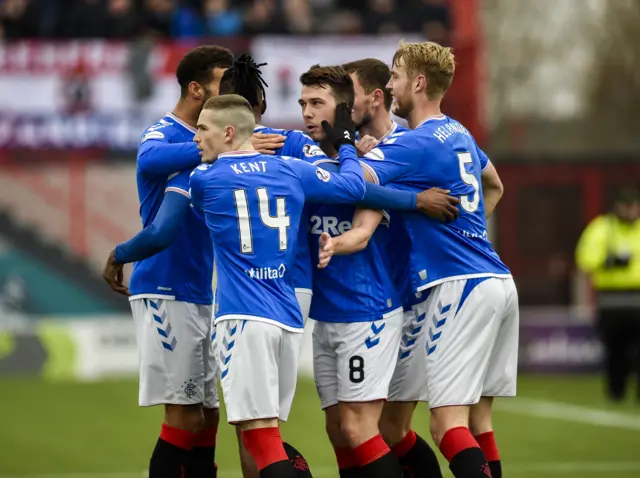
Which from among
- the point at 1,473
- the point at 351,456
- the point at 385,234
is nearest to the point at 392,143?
the point at 385,234

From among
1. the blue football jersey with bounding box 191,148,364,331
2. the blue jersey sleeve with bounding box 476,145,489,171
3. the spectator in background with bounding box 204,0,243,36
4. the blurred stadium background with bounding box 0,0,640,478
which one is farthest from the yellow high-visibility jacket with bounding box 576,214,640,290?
the blue football jersey with bounding box 191,148,364,331

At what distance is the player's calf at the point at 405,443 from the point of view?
25.4 feet

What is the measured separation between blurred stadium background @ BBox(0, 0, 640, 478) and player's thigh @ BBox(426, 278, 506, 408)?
5.31 meters

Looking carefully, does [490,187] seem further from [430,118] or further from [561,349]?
[561,349]

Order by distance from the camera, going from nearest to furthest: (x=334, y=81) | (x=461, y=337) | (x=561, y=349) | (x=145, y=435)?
(x=461, y=337) < (x=334, y=81) < (x=145, y=435) < (x=561, y=349)

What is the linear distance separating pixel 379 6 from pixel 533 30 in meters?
15.8

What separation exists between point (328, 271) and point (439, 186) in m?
0.74

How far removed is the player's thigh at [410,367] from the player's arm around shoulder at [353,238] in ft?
2.12

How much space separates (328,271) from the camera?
7289 mm

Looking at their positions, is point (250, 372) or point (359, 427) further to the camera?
point (359, 427)

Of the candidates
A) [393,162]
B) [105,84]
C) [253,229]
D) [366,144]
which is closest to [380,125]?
[366,144]

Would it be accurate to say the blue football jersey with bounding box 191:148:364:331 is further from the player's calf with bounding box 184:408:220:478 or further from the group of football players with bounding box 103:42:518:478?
the player's calf with bounding box 184:408:220:478

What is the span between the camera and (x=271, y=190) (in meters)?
6.74

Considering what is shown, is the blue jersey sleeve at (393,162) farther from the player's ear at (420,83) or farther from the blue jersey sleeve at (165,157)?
the blue jersey sleeve at (165,157)
